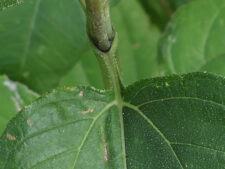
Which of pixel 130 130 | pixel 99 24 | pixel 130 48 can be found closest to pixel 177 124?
pixel 130 130

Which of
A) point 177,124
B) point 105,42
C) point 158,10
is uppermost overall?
point 158,10

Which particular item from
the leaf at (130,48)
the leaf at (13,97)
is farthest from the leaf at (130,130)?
the leaf at (130,48)

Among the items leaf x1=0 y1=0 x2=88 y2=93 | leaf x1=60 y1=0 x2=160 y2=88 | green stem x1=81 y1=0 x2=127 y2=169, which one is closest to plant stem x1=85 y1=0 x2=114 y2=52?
green stem x1=81 y1=0 x2=127 y2=169

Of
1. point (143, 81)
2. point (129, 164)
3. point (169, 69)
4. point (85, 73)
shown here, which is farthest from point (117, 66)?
point (85, 73)

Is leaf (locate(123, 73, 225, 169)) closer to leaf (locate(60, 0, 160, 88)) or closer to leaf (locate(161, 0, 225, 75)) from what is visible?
leaf (locate(161, 0, 225, 75))

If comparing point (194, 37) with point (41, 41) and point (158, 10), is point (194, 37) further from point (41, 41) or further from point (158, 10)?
point (41, 41)

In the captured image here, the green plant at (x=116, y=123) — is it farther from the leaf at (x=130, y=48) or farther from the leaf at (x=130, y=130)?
the leaf at (x=130, y=48)

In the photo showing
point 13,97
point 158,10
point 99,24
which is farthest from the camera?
point 158,10
